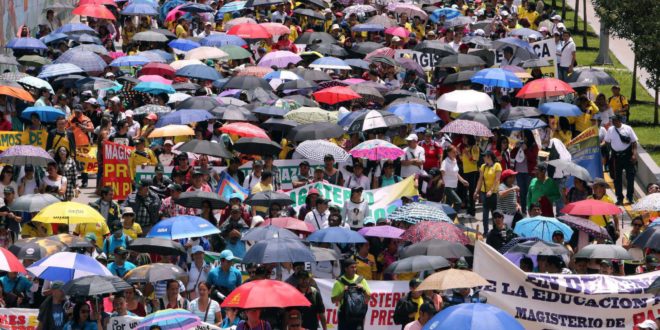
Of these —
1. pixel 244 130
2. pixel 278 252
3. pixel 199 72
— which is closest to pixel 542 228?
pixel 278 252

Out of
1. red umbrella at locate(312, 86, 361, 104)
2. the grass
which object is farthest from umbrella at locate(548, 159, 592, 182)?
the grass

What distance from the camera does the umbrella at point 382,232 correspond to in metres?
21.7

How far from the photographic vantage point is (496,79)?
3084 cm

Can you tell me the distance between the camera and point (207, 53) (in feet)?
113

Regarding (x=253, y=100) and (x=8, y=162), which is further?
(x=253, y=100)

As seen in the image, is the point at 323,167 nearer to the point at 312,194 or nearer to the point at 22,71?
the point at 312,194

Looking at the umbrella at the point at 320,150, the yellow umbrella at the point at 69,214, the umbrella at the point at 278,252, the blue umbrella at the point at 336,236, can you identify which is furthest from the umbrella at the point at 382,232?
the umbrella at the point at 320,150

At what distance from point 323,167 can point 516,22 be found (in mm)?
15833

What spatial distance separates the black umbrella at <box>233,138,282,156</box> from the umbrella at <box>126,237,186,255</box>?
5.11 meters

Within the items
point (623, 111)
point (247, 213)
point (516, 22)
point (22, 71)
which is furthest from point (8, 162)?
point (516, 22)

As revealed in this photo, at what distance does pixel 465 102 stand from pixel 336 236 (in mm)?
8378

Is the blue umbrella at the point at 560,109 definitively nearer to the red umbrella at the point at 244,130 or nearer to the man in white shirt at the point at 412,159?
the man in white shirt at the point at 412,159

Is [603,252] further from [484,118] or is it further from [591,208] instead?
[484,118]

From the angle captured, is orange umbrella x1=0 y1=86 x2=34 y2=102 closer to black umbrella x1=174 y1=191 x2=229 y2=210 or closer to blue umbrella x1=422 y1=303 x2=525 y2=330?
black umbrella x1=174 y1=191 x2=229 y2=210
